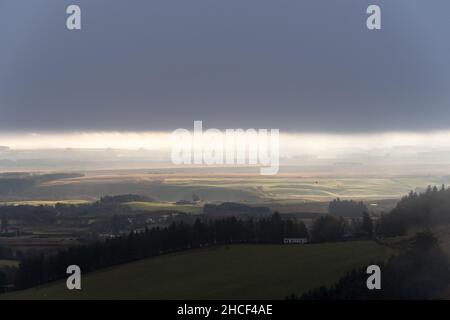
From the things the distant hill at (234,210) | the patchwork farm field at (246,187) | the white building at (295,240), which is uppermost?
the patchwork farm field at (246,187)

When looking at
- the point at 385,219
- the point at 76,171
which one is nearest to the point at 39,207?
the point at 76,171

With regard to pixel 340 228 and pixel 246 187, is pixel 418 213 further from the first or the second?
pixel 246 187

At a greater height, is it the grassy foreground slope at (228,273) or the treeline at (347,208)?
the treeline at (347,208)

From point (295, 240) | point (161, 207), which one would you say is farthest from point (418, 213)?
point (161, 207)

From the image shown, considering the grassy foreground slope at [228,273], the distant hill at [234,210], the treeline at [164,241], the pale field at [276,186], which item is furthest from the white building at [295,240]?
the pale field at [276,186]

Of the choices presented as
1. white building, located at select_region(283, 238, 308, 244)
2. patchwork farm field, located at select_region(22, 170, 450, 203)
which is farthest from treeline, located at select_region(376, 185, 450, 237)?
white building, located at select_region(283, 238, 308, 244)

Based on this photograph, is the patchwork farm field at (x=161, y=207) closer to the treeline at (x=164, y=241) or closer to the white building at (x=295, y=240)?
the treeline at (x=164, y=241)
